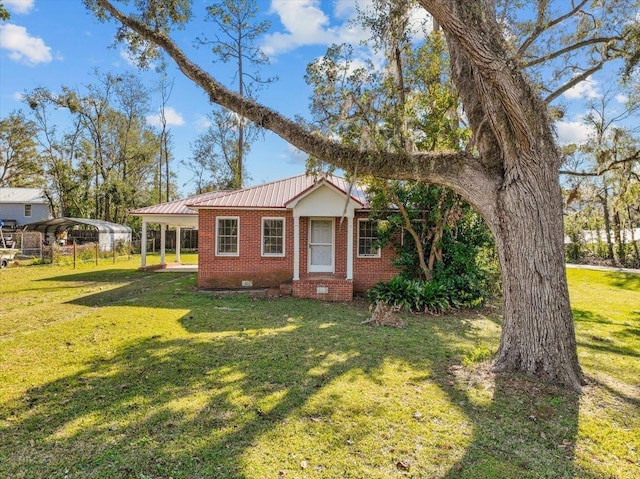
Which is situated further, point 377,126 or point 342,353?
point 377,126

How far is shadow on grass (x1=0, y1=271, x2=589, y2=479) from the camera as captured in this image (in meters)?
3.05

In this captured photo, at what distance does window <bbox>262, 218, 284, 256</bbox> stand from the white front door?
105 cm

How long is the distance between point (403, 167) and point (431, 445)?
3.36 m

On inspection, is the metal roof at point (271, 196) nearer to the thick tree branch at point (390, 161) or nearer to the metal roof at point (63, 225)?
the thick tree branch at point (390, 161)

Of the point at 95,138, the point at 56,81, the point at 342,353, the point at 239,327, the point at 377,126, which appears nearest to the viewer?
the point at 342,353

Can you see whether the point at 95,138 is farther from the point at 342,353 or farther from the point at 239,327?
the point at 342,353

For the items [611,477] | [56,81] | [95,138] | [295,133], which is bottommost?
[611,477]

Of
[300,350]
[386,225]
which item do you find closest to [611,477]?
[300,350]

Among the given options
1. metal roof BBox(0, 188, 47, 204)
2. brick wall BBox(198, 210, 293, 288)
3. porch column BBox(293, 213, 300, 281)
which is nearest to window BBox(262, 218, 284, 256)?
brick wall BBox(198, 210, 293, 288)

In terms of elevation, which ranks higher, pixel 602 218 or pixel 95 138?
pixel 95 138

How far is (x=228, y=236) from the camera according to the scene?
12.7m

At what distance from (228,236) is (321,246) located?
3.26 meters

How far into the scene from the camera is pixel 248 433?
3520 millimetres

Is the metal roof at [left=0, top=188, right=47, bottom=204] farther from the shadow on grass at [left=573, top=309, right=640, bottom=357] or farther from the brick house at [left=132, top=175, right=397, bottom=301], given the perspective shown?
the shadow on grass at [left=573, top=309, right=640, bottom=357]
